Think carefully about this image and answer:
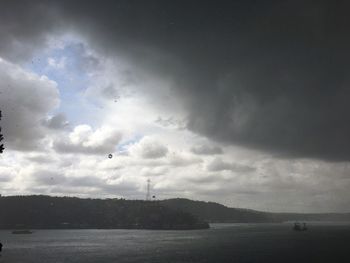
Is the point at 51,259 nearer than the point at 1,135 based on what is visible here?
No

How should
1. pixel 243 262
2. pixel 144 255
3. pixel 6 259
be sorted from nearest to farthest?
pixel 243 262 < pixel 6 259 < pixel 144 255

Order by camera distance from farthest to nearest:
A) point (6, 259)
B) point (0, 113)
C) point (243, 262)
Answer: point (6, 259)
point (243, 262)
point (0, 113)

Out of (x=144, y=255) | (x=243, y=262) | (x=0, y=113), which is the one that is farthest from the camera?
(x=144, y=255)

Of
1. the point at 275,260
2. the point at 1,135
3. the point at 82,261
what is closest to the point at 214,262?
the point at 275,260

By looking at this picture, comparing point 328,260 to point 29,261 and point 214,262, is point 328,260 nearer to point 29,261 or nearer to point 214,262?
point 214,262

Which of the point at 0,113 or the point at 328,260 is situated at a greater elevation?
the point at 0,113

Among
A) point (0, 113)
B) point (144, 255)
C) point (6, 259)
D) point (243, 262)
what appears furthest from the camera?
point (144, 255)

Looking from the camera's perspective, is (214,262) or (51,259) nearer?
(214,262)

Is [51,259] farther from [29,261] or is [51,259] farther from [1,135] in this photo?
[1,135]

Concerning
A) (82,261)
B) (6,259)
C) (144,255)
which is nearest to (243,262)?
(144,255)
